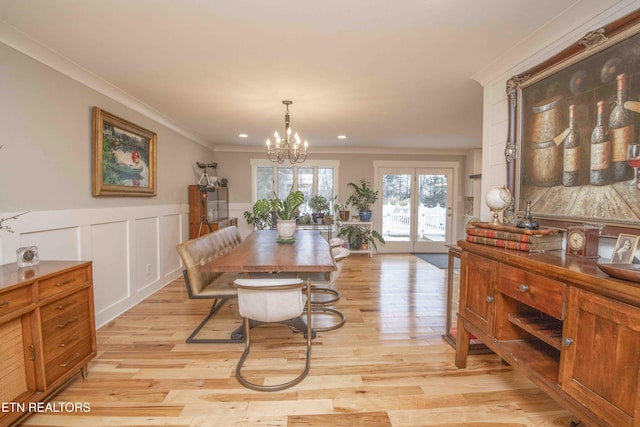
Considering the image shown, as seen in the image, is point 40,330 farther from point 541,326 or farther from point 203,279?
point 541,326

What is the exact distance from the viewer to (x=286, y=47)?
1.87m

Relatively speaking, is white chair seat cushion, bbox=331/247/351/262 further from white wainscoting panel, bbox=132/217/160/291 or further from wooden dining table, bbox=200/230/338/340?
white wainscoting panel, bbox=132/217/160/291

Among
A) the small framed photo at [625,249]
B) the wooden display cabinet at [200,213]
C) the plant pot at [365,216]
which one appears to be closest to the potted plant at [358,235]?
the plant pot at [365,216]

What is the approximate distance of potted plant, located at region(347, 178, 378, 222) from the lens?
563 centimetres

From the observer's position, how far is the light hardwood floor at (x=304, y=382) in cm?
148

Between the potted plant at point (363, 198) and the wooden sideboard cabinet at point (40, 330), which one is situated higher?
the potted plant at point (363, 198)

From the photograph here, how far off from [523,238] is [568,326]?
0.49 m

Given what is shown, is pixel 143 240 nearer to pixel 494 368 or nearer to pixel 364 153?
pixel 494 368

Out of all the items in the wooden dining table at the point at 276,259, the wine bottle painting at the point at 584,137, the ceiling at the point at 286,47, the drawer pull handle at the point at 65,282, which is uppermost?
the ceiling at the point at 286,47

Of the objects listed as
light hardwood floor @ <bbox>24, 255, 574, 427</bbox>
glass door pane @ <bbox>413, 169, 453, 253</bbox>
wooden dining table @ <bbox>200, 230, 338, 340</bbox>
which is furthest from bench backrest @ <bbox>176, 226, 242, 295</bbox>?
glass door pane @ <bbox>413, 169, 453, 253</bbox>

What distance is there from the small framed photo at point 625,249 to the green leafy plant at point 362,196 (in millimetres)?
4531

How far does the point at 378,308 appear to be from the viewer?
295 cm

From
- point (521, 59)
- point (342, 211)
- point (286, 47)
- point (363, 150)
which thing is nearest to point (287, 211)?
point (286, 47)

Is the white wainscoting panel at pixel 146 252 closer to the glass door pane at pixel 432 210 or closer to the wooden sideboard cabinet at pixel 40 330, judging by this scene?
the wooden sideboard cabinet at pixel 40 330
